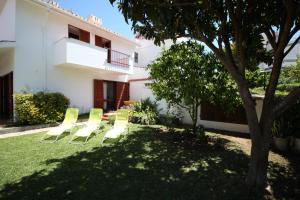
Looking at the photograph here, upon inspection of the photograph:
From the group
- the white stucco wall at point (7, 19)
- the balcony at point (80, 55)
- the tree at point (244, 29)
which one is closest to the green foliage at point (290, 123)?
the tree at point (244, 29)

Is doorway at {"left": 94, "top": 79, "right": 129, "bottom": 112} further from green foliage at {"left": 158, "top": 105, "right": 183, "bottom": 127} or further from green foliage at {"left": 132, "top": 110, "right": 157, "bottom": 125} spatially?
green foliage at {"left": 158, "top": 105, "right": 183, "bottom": 127}

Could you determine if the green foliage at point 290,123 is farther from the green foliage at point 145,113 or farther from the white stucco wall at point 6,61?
the white stucco wall at point 6,61

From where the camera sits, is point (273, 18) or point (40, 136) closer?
point (273, 18)

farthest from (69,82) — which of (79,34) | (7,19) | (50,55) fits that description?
(7,19)

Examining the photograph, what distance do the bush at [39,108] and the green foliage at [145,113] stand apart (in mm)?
4321

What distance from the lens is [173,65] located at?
30.9 feet

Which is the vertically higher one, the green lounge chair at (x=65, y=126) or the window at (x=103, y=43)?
the window at (x=103, y=43)

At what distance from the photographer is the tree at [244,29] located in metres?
4.41

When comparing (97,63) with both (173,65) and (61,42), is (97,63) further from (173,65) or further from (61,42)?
(173,65)

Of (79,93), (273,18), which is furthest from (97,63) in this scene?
(273,18)

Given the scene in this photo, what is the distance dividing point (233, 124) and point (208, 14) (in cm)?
748

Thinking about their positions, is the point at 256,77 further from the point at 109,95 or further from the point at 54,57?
the point at 109,95

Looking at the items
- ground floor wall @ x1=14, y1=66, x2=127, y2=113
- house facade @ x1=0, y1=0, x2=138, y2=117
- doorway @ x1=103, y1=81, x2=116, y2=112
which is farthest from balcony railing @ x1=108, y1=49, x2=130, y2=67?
doorway @ x1=103, y1=81, x2=116, y2=112

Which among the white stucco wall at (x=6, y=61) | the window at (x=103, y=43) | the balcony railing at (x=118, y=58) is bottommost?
the white stucco wall at (x=6, y=61)
